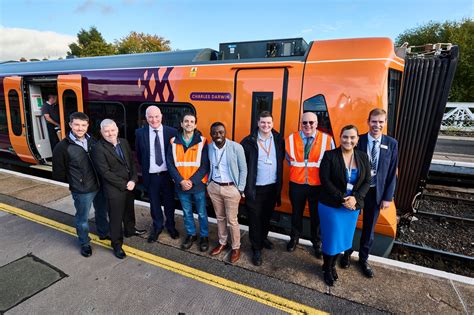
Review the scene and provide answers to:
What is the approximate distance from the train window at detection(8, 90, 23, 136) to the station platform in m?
4.05

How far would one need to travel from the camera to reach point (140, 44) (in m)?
40.8

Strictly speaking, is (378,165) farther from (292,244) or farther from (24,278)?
(24,278)

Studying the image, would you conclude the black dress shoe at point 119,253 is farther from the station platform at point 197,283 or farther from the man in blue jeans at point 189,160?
the man in blue jeans at point 189,160

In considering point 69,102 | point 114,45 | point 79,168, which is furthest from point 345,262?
point 114,45

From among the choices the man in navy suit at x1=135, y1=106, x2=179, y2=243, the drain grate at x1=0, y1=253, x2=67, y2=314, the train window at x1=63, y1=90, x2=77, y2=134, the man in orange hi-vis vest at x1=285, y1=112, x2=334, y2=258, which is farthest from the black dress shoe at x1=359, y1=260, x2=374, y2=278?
the train window at x1=63, y1=90, x2=77, y2=134

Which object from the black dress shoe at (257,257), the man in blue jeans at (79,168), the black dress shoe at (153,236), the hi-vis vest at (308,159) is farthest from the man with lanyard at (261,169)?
the man in blue jeans at (79,168)

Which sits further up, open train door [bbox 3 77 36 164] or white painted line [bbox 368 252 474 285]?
open train door [bbox 3 77 36 164]

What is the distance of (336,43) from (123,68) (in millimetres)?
3491

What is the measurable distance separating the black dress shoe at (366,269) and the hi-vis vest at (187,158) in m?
2.20

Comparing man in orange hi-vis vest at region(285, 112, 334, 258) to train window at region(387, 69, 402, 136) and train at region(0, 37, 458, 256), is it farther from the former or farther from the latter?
train window at region(387, 69, 402, 136)

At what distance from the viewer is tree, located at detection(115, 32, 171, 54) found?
126ft

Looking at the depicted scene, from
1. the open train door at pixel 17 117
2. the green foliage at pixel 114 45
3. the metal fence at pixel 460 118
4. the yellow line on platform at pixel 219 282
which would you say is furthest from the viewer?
the green foliage at pixel 114 45

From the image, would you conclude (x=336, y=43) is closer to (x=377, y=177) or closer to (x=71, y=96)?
(x=377, y=177)

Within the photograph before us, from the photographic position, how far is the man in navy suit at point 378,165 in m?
2.78
